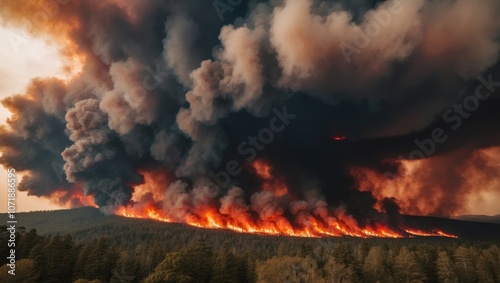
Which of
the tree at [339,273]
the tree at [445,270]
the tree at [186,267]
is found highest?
the tree at [186,267]

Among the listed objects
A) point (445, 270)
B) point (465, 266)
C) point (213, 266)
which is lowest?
point (445, 270)

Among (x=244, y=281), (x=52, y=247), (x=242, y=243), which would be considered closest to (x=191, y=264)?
(x=244, y=281)

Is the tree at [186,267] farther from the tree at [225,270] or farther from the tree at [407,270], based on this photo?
the tree at [407,270]

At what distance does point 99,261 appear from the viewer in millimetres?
68812

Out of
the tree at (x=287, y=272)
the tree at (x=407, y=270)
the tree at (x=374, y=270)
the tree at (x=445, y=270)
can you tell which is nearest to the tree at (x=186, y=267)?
the tree at (x=287, y=272)

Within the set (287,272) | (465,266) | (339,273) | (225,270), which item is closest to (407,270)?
(465,266)

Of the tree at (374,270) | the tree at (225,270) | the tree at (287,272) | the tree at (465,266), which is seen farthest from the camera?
the tree at (465,266)

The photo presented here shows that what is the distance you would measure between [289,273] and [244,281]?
2129cm

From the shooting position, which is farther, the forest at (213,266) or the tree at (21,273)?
the forest at (213,266)

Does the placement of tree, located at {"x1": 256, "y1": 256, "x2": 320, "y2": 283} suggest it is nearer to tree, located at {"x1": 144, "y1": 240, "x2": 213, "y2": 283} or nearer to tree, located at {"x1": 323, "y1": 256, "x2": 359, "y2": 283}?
tree, located at {"x1": 323, "y1": 256, "x2": 359, "y2": 283}

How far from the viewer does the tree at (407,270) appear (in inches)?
3046

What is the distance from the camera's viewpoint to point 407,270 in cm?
7819

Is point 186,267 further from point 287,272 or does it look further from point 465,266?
point 465,266

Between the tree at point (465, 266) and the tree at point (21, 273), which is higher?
the tree at point (21, 273)
